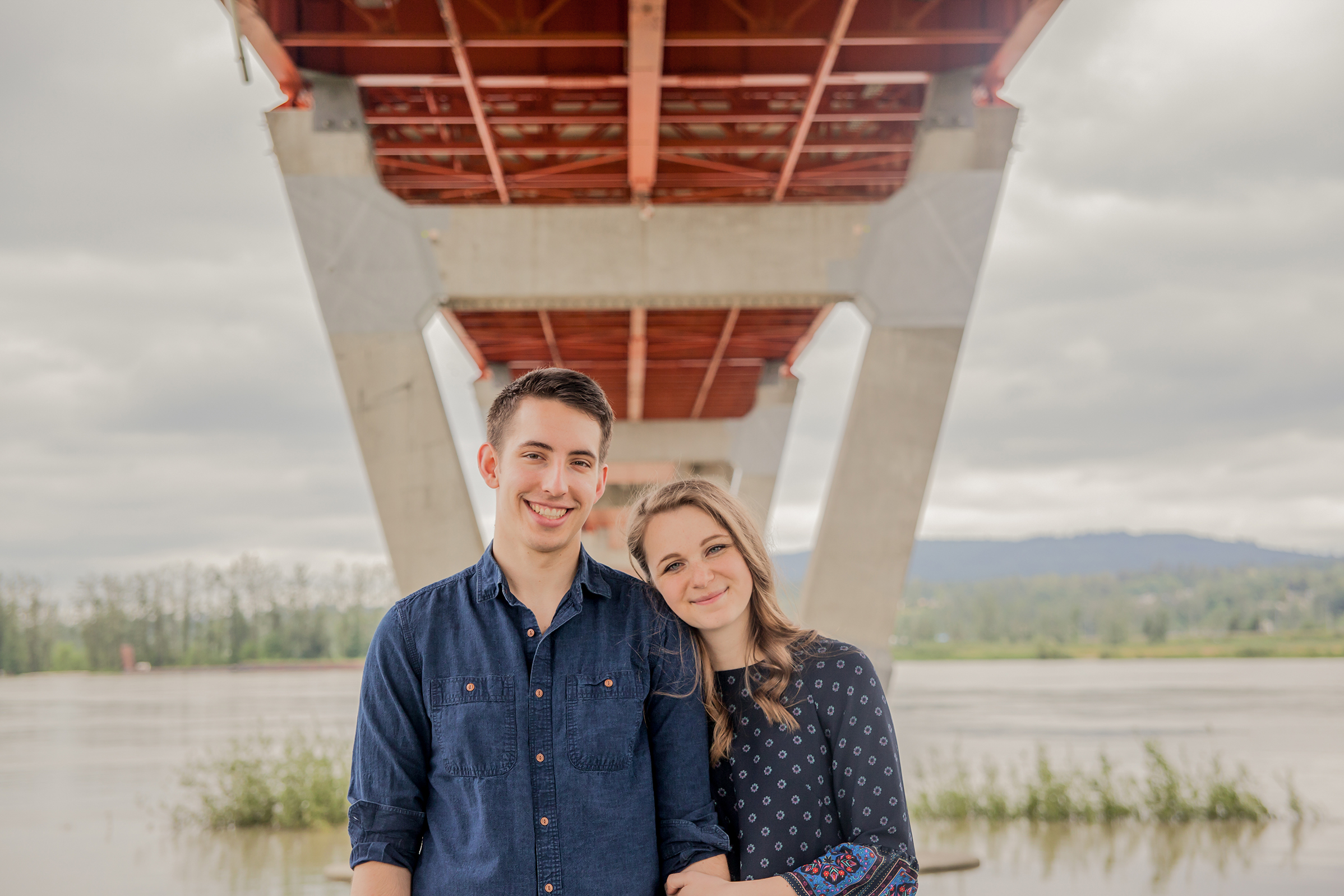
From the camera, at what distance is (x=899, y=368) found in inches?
542

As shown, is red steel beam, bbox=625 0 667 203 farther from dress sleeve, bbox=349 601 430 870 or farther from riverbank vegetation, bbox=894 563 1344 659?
riverbank vegetation, bbox=894 563 1344 659

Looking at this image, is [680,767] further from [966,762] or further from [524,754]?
[966,762]

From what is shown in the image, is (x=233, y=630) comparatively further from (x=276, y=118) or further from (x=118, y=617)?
(x=276, y=118)

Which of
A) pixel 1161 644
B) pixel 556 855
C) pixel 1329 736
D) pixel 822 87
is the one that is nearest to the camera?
pixel 556 855

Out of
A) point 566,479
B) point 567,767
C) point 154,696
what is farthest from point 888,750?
point 154,696

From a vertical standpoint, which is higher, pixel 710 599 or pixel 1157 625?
pixel 710 599

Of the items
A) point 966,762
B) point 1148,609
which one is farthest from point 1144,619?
point 966,762

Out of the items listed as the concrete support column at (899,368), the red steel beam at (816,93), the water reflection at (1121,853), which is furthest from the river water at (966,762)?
the red steel beam at (816,93)

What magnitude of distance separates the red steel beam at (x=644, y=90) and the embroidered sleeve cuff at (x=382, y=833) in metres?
8.04

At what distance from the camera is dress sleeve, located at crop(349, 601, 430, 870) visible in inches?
111

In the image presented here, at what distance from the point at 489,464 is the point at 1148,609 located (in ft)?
559

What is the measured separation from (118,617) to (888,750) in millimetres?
102524

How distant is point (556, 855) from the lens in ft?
9.13

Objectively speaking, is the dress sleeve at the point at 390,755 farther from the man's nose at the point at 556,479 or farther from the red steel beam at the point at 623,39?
the red steel beam at the point at 623,39
